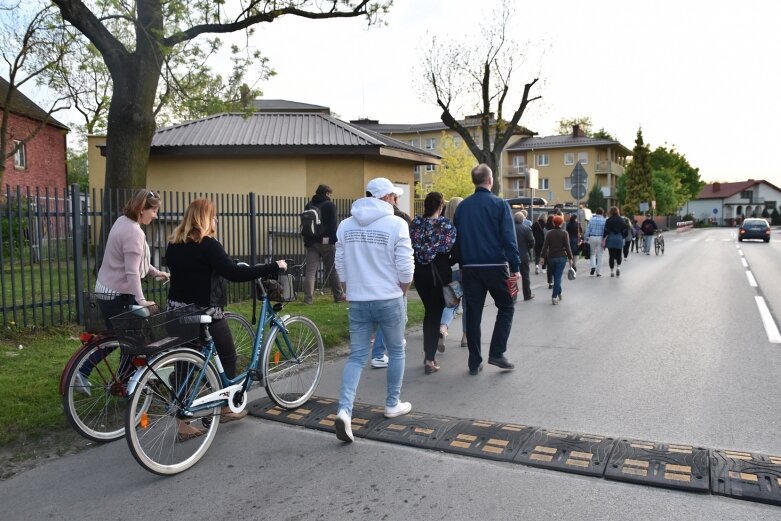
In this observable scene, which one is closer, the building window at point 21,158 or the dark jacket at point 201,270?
the dark jacket at point 201,270

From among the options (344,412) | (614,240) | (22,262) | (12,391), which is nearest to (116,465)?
(344,412)

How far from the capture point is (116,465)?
14.4ft

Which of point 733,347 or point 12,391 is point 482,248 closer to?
point 733,347

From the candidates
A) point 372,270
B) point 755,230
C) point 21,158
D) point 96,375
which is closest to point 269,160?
point 96,375

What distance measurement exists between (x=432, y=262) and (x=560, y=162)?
7564 cm

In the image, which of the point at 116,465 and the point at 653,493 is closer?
the point at 653,493

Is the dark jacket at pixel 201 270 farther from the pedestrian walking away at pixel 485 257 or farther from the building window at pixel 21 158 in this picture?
the building window at pixel 21 158

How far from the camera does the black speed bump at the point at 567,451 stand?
162 inches

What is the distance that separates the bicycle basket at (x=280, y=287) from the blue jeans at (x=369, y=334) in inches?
24.0

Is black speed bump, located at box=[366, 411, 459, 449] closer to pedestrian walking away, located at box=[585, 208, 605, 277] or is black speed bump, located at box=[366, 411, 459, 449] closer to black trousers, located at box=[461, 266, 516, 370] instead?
black trousers, located at box=[461, 266, 516, 370]

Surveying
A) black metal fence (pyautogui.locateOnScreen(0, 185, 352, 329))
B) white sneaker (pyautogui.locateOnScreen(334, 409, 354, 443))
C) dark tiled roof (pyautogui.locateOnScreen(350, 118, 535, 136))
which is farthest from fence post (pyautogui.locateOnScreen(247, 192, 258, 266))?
dark tiled roof (pyautogui.locateOnScreen(350, 118, 535, 136))

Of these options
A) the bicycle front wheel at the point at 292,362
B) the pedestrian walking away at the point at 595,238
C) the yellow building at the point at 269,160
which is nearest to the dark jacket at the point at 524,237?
the yellow building at the point at 269,160

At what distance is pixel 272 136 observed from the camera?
17812 millimetres

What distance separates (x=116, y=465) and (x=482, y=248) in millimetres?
3845
